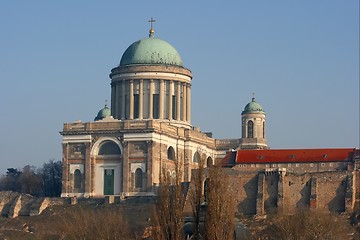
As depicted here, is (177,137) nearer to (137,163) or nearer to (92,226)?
(137,163)

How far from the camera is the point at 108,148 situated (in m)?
124

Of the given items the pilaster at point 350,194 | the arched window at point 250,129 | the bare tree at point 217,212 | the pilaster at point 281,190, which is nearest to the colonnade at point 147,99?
the arched window at point 250,129

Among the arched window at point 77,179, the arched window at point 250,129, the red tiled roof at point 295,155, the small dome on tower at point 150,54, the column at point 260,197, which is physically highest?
the small dome on tower at point 150,54

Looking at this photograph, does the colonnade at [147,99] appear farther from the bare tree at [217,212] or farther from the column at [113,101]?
the bare tree at [217,212]

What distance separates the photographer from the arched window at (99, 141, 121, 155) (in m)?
123

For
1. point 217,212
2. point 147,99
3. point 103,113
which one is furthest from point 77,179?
point 217,212

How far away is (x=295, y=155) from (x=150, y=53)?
2014 centimetres

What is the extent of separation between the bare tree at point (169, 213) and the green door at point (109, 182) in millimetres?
54535

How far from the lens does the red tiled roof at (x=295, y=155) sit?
124 meters

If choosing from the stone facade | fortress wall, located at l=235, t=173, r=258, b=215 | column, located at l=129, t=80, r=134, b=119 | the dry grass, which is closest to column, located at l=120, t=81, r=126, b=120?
column, located at l=129, t=80, r=134, b=119

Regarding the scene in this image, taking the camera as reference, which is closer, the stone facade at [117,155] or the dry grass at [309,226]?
the dry grass at [309,226]

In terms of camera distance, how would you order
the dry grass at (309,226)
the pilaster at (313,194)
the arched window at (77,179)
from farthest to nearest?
1. the arched window at (77,179)
2. the pilaster at (313,194)
3. the dry grass at (309,226)

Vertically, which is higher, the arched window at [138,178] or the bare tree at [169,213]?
the arched window at [138,178]

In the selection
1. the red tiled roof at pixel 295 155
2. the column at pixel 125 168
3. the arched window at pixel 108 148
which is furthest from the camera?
the red tiled roof at pixel 295 155
